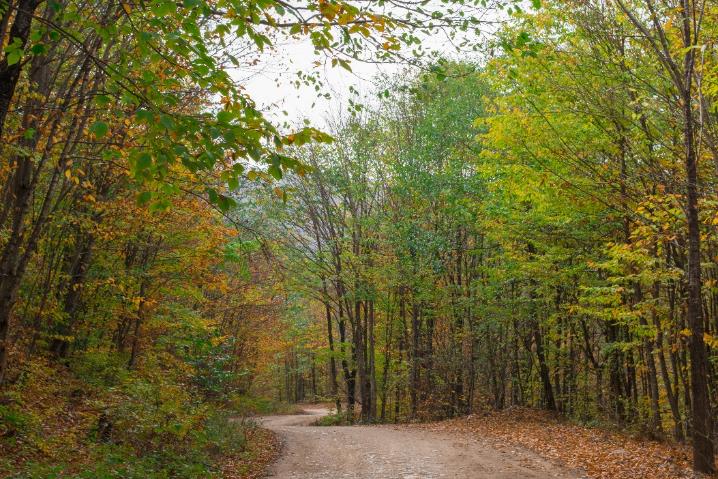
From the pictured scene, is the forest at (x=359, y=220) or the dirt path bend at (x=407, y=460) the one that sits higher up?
the forest at (x=359, y=220)

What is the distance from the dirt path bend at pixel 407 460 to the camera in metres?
9.16

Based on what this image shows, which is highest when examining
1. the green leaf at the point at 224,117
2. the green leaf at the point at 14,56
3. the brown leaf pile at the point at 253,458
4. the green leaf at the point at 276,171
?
the green leaf at the point at 14,56

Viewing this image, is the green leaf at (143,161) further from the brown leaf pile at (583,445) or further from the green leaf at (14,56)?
the brown leaf pile at (583,445)

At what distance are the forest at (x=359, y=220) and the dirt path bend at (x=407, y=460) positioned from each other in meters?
0.59

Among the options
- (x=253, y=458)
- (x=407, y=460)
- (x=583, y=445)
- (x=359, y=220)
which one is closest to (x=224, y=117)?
(x=407, y=460)

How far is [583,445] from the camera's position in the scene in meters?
11.5

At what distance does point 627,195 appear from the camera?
35.8 ft

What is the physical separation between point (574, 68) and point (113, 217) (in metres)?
10.3

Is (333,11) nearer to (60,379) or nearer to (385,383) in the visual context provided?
(60,379)

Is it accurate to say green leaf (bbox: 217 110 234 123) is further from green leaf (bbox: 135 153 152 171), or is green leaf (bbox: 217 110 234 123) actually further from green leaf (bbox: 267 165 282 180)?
green leaf (bbox: 135 153 152 171)

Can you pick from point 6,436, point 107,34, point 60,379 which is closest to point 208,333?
point 60,379

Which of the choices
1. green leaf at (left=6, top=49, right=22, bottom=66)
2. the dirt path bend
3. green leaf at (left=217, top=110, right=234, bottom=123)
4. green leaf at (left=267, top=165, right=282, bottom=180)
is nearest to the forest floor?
→ the dirt path bend

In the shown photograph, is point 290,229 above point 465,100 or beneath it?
beneath

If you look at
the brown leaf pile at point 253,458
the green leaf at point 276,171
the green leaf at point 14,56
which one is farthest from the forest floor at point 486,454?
the green leaf at point 14,56
